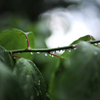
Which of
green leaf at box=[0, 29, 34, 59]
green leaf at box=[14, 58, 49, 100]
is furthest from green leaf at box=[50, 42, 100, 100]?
green leaf at box=[0, 29, 34, 59]

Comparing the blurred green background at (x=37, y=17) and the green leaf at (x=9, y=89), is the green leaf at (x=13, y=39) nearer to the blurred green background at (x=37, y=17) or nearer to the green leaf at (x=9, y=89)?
the green leaf at (x=9, y=89)

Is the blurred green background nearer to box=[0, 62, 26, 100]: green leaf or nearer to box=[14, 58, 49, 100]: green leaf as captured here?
box=[14, 58, 49, 100]: green leaf

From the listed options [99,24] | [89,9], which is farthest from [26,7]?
[89,9]

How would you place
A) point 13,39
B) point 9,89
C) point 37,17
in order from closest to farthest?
point 9,89 → point 13,39 → point 37,17

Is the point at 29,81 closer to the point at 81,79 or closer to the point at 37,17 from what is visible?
the point at 81,79

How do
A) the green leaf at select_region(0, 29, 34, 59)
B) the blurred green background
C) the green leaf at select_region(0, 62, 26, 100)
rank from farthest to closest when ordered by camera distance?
the blurred green background → the green leaf at select_region(0, 29, 34, 59) → the green leaf at select_region(0, 62, 26, 100)

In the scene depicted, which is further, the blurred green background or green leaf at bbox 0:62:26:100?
the blurred green background

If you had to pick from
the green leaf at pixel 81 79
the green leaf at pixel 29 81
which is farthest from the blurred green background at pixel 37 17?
the green leaf at pixel 81 79

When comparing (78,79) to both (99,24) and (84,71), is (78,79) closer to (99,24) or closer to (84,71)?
(84,71)

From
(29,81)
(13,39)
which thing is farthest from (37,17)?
(29,81)
